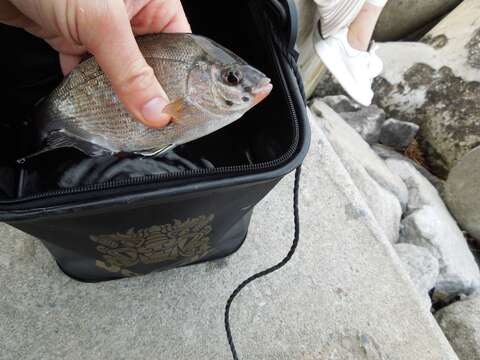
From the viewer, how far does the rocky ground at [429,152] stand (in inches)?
57.3

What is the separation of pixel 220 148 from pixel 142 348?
536 mm

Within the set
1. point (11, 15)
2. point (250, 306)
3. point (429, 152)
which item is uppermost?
point (11, 15)

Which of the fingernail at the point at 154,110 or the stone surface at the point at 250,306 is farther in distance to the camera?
the stone surface at the point at 250,306

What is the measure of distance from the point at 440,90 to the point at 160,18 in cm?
172

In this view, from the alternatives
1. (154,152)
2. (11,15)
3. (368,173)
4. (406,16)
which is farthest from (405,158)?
(11,15)

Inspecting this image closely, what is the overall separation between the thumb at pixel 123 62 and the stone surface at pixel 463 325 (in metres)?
1.20

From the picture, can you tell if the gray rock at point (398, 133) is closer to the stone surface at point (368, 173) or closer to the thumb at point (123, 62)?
the stone surface at point (368, 173)

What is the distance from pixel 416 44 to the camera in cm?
224

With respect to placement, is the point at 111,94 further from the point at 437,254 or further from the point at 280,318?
the point at 437,254

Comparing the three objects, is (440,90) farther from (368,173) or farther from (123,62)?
(123,62)

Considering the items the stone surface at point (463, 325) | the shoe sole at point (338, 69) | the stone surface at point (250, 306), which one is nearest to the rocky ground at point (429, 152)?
the stone surface at point (463, 325)

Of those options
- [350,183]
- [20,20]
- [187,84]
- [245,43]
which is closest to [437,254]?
[350,183]

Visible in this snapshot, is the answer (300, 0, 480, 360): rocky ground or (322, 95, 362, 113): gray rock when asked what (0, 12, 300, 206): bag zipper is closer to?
(300, 0, 480, 360): rocky ground

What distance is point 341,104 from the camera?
204cm
